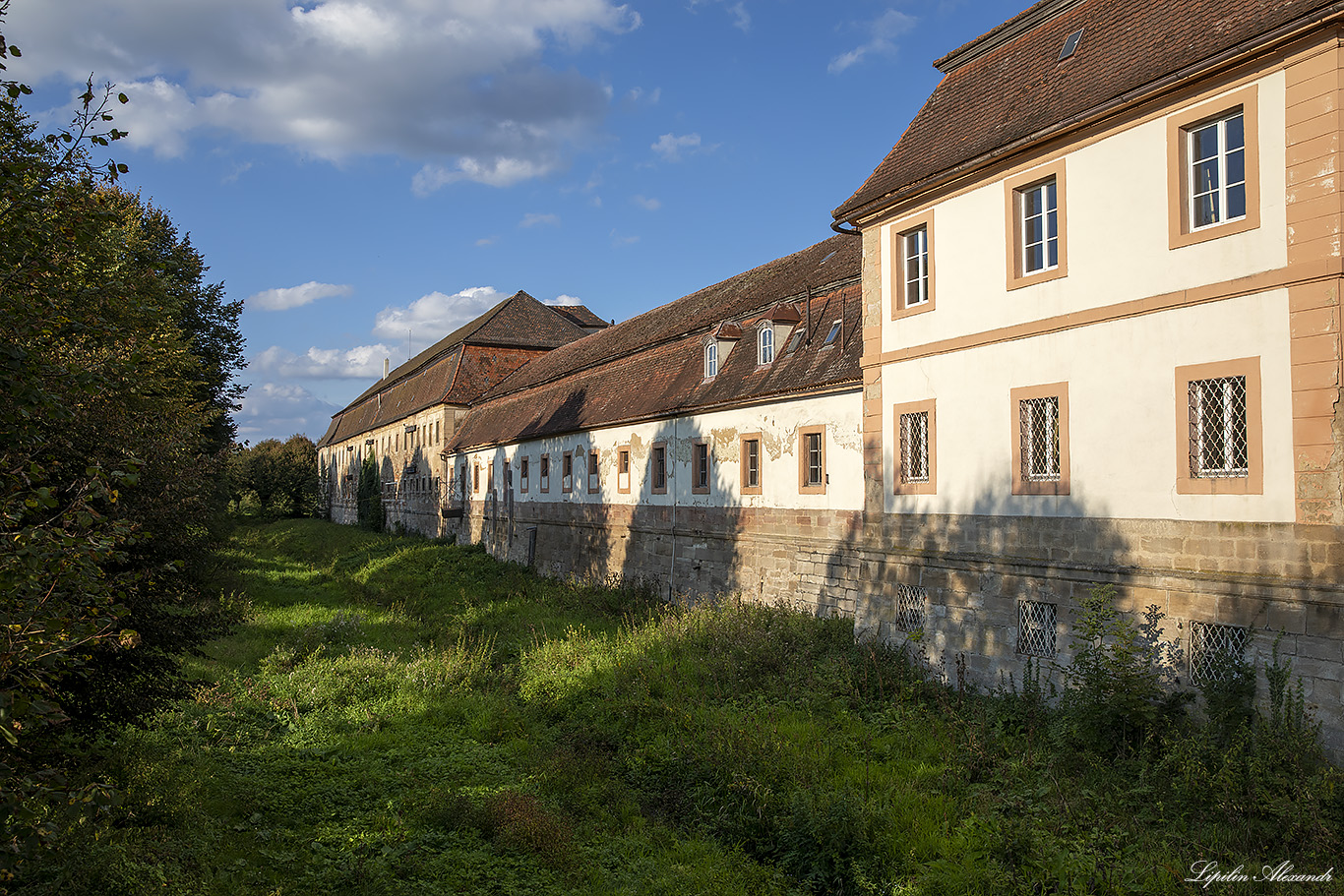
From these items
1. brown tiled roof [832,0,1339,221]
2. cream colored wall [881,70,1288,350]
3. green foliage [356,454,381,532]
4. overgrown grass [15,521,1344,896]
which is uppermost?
brown tiled roof [832,0,1339,221]

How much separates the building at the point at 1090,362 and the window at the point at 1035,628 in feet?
0.12

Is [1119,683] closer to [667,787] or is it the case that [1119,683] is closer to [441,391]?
[667,787]

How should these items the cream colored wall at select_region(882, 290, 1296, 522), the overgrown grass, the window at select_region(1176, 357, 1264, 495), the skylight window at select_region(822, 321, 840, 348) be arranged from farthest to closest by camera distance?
1. the skylight window at select_region(822, 321, 840, 348)
2. the window at select_region(1176, 357, 1264, 495)
3. the cream colored wall at select_region(882, 290, 1296, 522)
4. the overgrown grass

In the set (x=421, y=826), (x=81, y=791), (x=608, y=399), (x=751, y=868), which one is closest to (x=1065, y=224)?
(x=751, y=868)

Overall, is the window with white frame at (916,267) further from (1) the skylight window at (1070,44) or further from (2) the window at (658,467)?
(2) the window at (658,467)

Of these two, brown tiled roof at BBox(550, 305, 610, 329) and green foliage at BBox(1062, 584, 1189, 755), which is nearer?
green foliage at BBox(1062, 584, 1189, 755)

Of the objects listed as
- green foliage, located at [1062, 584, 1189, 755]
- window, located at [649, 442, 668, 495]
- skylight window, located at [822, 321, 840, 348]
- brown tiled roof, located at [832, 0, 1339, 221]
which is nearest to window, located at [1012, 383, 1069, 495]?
green foliage, located at [1062, 584, 1189, 755]

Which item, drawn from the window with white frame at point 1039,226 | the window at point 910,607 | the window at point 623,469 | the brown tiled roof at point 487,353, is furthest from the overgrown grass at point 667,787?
the brown tiled roof at point 487,353

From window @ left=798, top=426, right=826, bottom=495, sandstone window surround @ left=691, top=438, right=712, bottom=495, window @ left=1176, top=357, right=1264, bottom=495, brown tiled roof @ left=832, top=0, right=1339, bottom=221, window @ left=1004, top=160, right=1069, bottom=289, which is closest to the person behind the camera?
window @ left=1176, top=357, right=1264, bottom=495

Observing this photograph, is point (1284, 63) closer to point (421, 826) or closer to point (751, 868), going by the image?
point (751, 868)

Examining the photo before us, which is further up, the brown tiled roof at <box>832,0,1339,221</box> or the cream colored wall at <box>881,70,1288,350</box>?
the brown tiled roof at <box>832,0,1339,221</box>

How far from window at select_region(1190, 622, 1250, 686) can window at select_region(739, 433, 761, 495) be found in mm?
9319

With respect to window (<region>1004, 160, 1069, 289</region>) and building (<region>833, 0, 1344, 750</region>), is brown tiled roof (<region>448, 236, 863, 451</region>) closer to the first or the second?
building (<region>833, 0, 1344, 750</region>)

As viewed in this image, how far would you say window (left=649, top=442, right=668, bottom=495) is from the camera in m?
20.5
